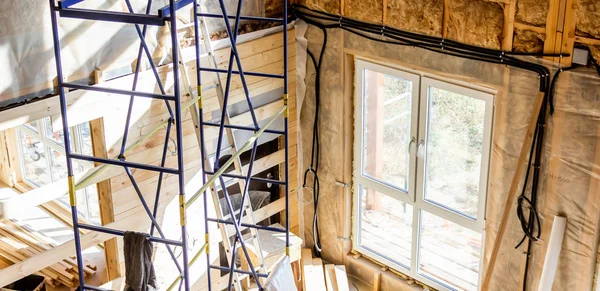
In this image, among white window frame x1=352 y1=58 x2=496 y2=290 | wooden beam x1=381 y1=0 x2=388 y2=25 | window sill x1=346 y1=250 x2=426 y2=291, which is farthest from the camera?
window sill x1=346 y1=250 x2=426 y2=291

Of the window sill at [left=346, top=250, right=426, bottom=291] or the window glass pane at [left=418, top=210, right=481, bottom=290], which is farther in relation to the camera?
the window sill at [left=346, top=250, right=426, bottom=291]

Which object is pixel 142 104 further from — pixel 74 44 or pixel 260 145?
pixel 260 145

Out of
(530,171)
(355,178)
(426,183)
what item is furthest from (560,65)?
(355,178)

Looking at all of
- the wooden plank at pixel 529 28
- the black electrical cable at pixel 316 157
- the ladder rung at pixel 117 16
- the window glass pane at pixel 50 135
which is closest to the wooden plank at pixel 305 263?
the black electrical cable at pixel 316 157

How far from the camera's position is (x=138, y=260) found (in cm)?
383

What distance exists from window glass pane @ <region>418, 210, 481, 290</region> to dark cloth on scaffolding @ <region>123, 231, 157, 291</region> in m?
2.70

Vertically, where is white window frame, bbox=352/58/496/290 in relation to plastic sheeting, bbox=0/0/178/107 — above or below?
below

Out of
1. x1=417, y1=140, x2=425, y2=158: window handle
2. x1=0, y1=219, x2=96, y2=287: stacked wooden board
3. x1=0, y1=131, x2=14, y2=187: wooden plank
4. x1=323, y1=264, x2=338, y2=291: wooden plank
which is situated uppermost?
x1=417, y1=140, x2=425, y2=158: window handle

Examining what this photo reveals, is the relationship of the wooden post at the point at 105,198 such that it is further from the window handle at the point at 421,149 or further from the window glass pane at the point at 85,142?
the window handle at the point at 421,149

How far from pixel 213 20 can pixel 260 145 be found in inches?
50.4

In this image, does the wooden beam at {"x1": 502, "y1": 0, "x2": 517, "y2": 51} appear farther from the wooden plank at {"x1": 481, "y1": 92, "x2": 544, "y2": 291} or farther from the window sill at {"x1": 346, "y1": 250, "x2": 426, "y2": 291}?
the window sill at {"x1": 346, "y1": 250, "x2": 426, "y2": 291}

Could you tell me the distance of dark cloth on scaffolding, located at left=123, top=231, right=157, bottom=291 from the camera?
3803mm

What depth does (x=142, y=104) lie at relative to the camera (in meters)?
5.23

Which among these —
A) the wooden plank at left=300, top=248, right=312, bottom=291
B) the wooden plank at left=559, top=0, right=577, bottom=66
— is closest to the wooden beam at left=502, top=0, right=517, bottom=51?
the wooden plank at left=559, top=0, right=577, bottom=66
